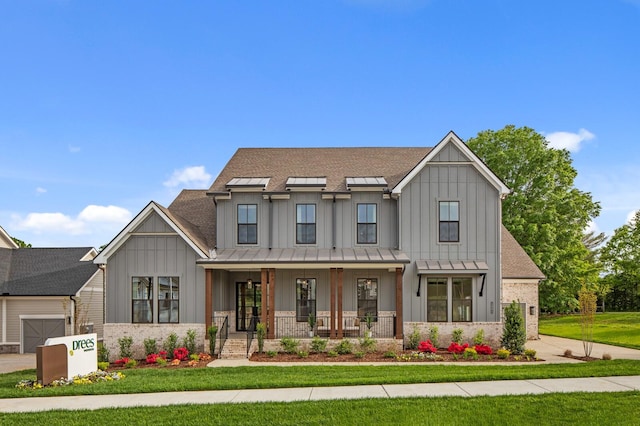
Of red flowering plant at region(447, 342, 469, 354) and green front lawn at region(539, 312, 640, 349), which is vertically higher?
red flowering plant at region(447, 342, 469, 354)

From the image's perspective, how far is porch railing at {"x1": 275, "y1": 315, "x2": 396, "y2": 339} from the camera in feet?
70.2

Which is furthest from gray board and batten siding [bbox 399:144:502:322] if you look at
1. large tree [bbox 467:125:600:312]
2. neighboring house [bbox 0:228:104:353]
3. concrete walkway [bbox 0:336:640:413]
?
neighboring house [bbox 0:228:104:353]

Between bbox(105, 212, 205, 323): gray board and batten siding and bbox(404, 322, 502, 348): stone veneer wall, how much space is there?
8.22 m

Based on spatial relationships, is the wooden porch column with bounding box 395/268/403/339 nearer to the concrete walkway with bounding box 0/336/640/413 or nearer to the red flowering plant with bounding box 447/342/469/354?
the red flowering plant with bounding box 447/342/469/354

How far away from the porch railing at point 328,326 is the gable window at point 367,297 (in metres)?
0.41

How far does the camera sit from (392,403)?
34.8 ft

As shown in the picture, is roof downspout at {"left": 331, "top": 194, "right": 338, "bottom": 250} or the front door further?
the front door

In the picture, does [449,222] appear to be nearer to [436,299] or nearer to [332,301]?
[436,299]

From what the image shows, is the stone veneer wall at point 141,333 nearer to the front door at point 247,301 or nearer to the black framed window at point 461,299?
the front door at point 247,301

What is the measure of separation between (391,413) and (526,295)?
687 inches

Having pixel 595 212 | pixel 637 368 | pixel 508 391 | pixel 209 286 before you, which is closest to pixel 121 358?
pixel 209 286

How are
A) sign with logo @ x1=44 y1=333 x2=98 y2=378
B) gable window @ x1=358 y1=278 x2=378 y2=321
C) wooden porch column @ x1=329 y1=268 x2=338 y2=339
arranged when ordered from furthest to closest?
gable window @ x1=358 y1=278 x2=378 y2=321 < wooden porch column @ x1=329 y1=268 x2=338 y2=339 < sign with logo @ x1=44 y1=333 x2=98 y2=378

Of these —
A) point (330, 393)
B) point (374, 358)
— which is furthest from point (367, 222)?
point (330, 393)

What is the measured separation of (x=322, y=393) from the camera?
38.3ft
